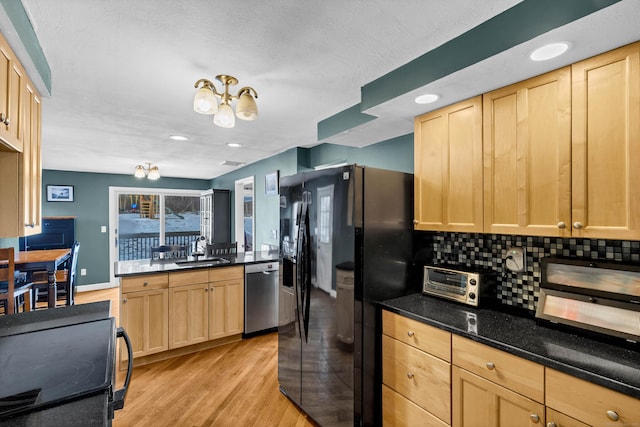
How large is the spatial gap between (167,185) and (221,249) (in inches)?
146

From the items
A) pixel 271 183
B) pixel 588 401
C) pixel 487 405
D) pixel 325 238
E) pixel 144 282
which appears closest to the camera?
pixel 588 401

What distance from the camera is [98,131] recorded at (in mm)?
3215

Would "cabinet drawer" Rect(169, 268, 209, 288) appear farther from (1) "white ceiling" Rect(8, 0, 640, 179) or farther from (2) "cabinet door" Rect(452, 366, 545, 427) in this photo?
(2) "cabinet door" Rect(452, 366, 545, 427)

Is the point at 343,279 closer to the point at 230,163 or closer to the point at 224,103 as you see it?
the point at 224,103

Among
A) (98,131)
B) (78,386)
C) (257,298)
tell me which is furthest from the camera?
(257,298)

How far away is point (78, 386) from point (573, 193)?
2.07 meters

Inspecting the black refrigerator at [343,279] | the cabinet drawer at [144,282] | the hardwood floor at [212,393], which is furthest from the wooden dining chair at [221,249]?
the black refrigerator at [343,279]

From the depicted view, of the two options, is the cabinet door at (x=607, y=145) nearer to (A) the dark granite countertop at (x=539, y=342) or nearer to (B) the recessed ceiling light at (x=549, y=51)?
(B) the recessed ceiling light at (x=549, y=51)

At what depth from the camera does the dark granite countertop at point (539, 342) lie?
111 cm

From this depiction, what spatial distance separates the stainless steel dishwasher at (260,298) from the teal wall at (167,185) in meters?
0.96

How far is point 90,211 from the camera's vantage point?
6.03m

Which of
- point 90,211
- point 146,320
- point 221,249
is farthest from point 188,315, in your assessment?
point 90,211

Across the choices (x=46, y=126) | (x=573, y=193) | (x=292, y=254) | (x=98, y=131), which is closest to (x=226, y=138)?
(x=98, y=131)

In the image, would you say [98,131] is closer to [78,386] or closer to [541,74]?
[78,386]
